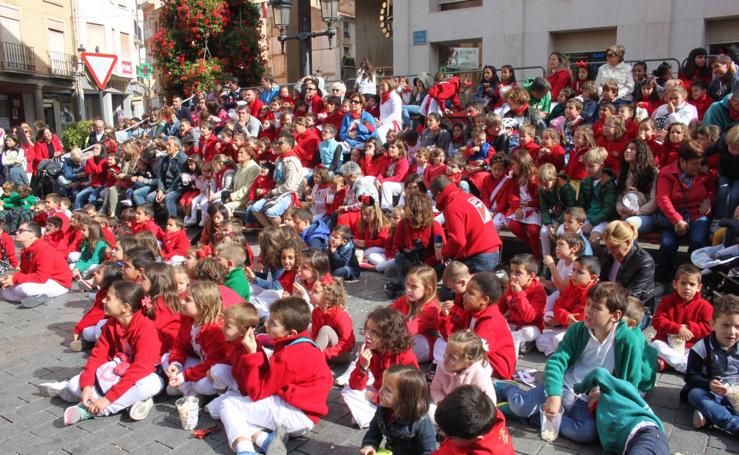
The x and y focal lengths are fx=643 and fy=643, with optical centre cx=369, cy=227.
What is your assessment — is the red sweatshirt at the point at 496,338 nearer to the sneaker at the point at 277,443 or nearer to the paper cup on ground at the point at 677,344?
the paper cup on ground at the point at 677,344

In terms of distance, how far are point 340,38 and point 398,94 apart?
23.8 metres

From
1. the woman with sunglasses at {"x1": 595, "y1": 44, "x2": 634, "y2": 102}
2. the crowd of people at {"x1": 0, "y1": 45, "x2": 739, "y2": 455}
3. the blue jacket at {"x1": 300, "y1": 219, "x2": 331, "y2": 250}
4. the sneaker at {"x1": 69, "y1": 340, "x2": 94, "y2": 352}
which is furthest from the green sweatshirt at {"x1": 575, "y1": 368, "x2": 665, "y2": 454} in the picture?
the woman with sunglasses at {"x1": 595, "y1": 44, "x2": 634, "y2": 102}

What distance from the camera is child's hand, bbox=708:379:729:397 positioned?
12.5 ft

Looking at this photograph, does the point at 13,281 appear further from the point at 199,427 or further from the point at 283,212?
the point at 199,427

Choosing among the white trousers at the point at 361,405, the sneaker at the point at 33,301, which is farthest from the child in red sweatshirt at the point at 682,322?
A: the sneaker at the point at 33,301

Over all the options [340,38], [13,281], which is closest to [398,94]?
[13,281]

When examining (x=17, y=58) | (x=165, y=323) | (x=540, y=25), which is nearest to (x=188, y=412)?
(x=165, y=323)

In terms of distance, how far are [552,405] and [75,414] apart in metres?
3.09

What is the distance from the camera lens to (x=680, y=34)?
1241 centimetres

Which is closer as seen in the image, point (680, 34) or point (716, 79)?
point (716, 79)

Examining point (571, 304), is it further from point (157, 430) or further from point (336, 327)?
point (157, 430)

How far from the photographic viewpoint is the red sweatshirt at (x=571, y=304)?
5043 mm

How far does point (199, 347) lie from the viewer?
4.67 metres

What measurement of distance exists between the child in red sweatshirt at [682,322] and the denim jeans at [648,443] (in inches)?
52.3
